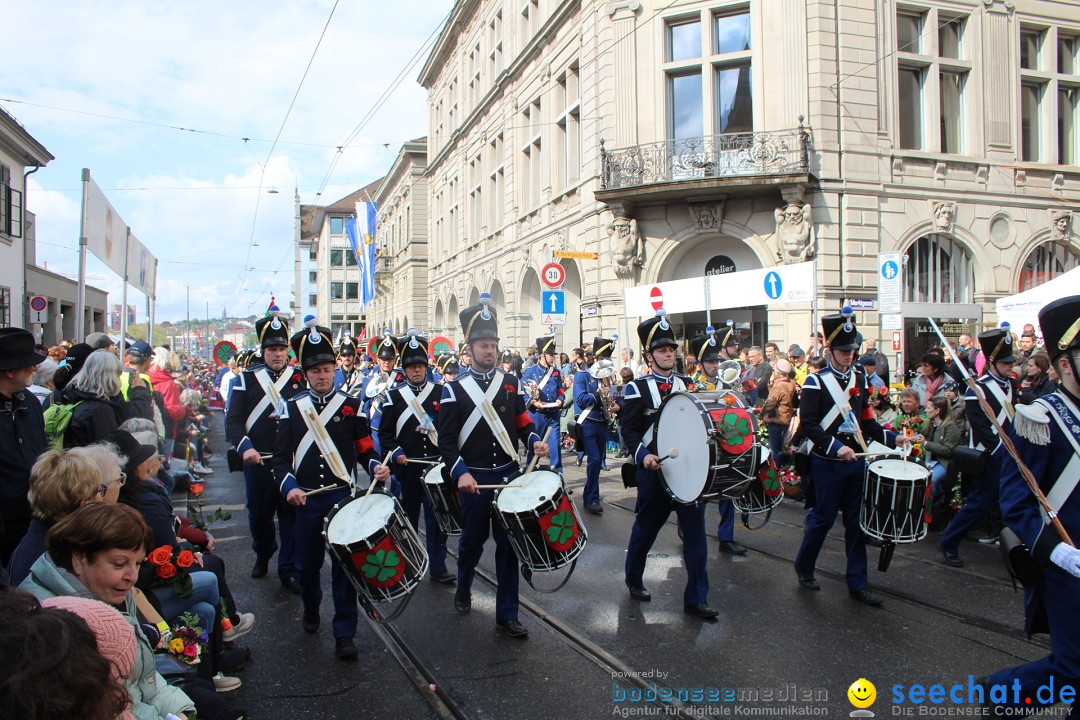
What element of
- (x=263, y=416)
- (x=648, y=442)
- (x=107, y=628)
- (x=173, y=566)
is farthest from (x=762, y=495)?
(x=107, y=628)

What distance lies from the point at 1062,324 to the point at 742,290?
11.3 meters

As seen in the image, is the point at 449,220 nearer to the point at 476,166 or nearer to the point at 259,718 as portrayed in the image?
the point at 476,166

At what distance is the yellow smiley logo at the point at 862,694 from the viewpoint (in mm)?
A: 4172

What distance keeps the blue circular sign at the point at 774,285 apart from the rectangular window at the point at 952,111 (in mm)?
10153

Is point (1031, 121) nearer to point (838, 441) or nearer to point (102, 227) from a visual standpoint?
point (838, 441)

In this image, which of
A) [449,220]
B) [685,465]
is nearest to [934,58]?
[685,465]

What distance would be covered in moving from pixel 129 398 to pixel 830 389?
6.46 metres

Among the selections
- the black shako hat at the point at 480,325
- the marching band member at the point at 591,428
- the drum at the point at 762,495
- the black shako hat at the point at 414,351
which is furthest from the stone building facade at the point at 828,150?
the black shako hat at the point at 480,325

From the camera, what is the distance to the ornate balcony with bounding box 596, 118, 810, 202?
735 inches

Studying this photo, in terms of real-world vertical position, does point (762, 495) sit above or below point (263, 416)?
below

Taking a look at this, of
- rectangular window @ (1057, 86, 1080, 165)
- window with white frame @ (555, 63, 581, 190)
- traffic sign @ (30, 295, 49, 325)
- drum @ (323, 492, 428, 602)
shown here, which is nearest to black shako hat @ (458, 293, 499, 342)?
drum @ (323, 492, 428, 602)

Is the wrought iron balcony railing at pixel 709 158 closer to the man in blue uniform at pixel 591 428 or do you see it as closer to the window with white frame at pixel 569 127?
the window with white frame at pixel 569 127

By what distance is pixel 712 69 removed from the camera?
20203mm

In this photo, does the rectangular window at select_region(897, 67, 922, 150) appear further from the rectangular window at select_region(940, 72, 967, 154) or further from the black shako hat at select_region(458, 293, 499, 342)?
the black shako hat at select_region(458, 293, 499, 342)
